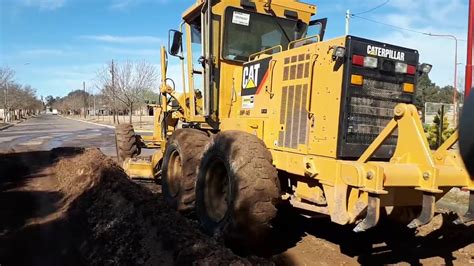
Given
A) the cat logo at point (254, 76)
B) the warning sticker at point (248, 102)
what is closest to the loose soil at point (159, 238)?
the warning sticker at point (248, 102)

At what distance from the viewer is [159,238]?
5562 mm

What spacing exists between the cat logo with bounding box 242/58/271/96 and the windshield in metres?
0.50

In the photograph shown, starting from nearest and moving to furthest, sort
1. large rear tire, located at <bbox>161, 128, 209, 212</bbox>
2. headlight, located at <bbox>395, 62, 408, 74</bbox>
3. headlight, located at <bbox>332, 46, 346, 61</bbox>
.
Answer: headlight, located at <bbox>332, 46, 346, 61</bbox>
headlight, located at <bbox>395, 62, 408, 74</bbox>
large rear tire, located at <bbox>161, 128, 209, 212</bbox>

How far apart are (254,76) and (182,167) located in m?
1.80

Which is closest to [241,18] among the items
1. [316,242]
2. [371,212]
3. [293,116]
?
[293,116]

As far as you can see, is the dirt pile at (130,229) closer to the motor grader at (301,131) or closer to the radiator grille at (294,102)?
the motor grader at (301,131)

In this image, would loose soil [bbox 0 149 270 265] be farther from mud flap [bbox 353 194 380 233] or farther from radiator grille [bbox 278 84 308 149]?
radiator grille [bbox 278 84 308 149]

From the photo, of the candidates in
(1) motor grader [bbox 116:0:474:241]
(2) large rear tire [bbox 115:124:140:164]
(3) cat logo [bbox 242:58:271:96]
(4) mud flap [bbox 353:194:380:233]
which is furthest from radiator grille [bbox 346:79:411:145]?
(2) large rear tire [bbox 115:124:140:164]

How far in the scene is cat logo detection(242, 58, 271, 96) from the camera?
6.42m

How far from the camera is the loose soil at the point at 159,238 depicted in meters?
5.26

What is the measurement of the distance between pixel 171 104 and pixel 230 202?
17.2ft

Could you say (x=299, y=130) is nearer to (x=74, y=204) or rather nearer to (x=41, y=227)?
(x=41, y=227)

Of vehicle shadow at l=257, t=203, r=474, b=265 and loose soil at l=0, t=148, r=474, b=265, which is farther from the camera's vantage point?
vehicle shadow at l=257, t=203, r=474, b=265

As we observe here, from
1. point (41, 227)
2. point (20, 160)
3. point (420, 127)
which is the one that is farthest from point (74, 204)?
point (20, 160)
